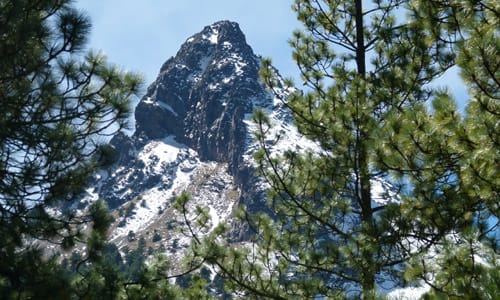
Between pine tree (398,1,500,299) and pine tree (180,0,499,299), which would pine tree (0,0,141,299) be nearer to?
pine tree (180,0,499,299)

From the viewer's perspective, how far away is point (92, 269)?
23.9ft

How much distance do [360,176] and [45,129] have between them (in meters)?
5.22

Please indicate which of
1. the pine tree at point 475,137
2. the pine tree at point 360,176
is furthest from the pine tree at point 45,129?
the pine tree at point 475,137

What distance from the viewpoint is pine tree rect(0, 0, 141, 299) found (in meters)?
6.99

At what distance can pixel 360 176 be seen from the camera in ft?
29.6

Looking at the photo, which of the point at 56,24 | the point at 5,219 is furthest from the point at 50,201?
the point at 56,24

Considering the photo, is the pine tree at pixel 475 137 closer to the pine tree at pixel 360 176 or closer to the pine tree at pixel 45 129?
the pine tree at pixel 360 176

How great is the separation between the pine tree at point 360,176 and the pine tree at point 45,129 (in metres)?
2.51

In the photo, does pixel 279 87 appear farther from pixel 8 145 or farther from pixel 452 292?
pixel 452 292

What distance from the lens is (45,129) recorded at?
7395mm

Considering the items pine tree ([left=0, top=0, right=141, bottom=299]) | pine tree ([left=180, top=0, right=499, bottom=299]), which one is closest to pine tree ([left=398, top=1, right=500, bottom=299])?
pine tree ([left=180, top=0, right=499, bottom=299])

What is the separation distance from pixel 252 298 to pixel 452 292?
5256mm

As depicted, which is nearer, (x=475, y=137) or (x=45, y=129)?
(x=475, y=137)

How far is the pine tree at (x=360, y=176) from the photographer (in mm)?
6600
